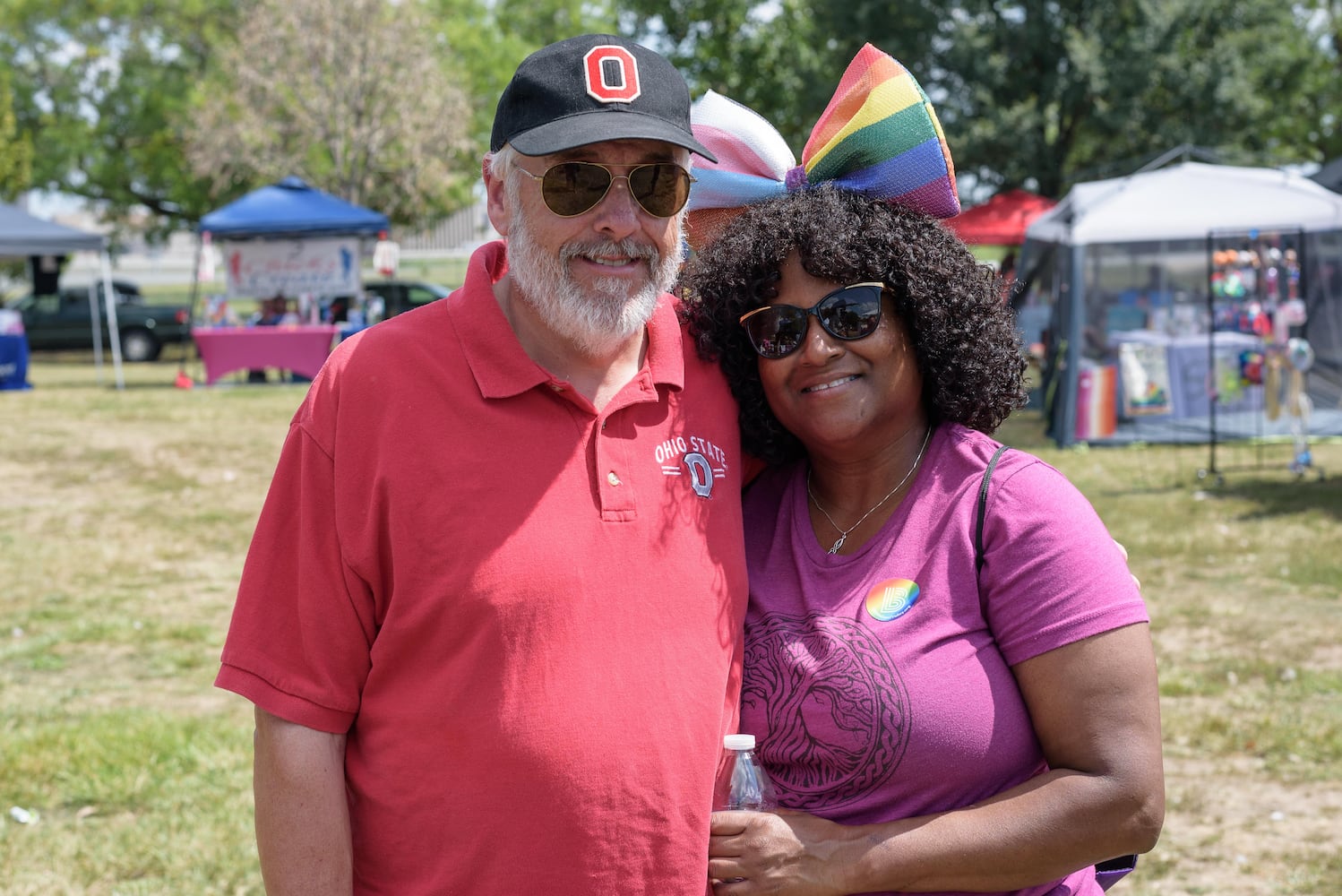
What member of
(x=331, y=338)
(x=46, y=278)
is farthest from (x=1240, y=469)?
(x=46, y=278)

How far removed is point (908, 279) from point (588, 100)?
0.65m

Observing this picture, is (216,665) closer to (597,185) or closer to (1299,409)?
(597,185)

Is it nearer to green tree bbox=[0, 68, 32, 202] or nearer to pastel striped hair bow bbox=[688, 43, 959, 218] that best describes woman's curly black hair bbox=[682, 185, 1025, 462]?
pastel striped hair bow bbox=[688, 43, 959, 218]

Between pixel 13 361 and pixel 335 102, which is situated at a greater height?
pixel 335 102

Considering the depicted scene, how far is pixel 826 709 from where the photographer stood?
2.03 metres

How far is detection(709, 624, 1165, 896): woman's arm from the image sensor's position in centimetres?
191

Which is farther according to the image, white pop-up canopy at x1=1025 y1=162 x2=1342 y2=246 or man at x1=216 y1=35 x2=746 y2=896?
white pop-up canopy at x1=1025 y1=162 x2=1342 y2=246

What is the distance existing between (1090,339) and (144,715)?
1026 centimetres

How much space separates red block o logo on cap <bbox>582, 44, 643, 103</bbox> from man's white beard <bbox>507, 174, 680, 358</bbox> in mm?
236

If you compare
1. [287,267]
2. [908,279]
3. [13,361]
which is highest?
[287,267]

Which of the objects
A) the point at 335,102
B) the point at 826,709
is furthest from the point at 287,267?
the point at 826,709

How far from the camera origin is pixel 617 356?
2.28 metres

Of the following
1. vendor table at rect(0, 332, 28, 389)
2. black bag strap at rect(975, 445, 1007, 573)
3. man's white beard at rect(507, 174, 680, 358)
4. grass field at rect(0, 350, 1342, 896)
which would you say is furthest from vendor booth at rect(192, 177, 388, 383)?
black bag strap at rect(975, 445, 1007, 573)

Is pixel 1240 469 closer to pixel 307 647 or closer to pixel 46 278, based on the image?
pixel 307 647
